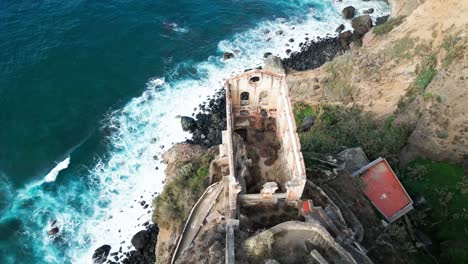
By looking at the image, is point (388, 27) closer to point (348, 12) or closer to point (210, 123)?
point (348, 12)

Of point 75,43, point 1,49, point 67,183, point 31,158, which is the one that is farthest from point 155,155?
point 1,49

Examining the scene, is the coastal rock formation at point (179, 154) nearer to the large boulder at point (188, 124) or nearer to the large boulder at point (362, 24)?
the large boulder at point (188, 124)

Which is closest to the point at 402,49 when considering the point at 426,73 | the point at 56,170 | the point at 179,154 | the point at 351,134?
the point at 426,73

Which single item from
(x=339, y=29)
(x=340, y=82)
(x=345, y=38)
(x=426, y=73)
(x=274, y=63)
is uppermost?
(x=426, y=73)

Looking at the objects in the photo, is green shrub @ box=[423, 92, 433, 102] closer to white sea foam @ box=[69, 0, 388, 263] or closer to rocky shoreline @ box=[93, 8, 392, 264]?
rocky shoreline @ box=[93, 8, 392, 264]

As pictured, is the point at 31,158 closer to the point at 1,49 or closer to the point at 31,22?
the point at 1,49

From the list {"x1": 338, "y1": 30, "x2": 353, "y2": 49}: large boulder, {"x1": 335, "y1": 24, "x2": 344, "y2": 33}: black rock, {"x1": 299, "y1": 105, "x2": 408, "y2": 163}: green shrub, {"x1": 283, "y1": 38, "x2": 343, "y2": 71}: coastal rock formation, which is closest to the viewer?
{"x1": 299, "y1": 105, "x2": 408, "y2": 163}: green shrub

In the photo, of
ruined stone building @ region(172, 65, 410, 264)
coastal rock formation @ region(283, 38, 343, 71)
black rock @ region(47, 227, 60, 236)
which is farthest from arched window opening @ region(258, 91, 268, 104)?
coastal rock formation @ region(283, 38, 343, 71)
